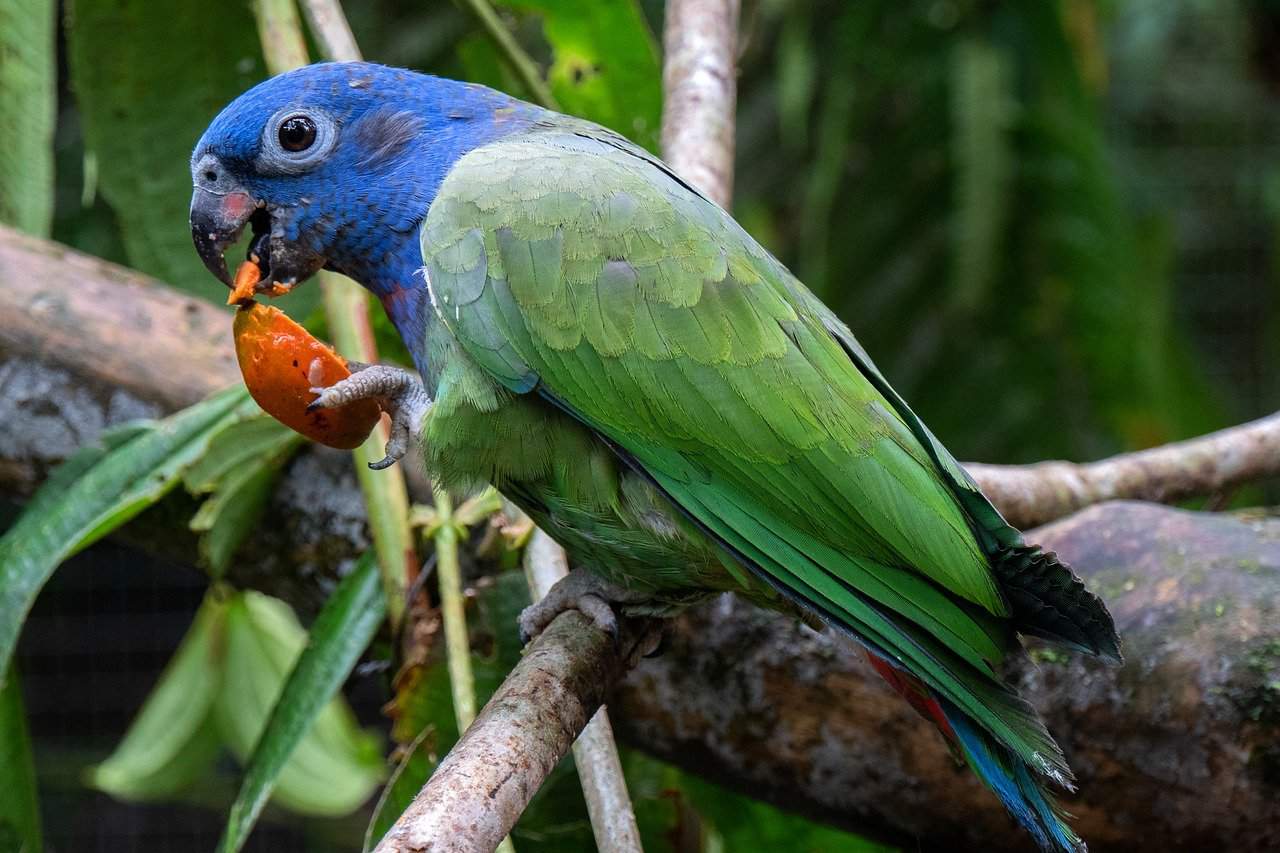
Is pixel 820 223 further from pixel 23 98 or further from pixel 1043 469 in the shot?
pixel 23 98

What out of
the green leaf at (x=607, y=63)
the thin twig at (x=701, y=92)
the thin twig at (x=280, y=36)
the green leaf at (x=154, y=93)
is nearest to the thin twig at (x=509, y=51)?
the green leaf at (x=607, y=63)

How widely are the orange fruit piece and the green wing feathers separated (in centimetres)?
18

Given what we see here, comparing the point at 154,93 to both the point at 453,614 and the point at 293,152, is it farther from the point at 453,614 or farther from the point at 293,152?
the point at 453,614

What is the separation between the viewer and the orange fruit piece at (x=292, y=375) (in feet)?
5.44

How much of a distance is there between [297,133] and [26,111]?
0.99 meters

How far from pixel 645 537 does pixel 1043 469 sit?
98 cm

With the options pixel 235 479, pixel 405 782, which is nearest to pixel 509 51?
pixel 235 479

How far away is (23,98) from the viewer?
249 cm

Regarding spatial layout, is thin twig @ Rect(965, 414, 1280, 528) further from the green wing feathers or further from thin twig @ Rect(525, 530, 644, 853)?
thin twig @ Rect(525, 530, 644, 853)

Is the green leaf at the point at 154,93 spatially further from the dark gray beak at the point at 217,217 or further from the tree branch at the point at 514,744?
the tree branch at the point at 514,744

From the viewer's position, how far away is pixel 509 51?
8.25ft

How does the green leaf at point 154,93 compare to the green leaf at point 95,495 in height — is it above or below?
above

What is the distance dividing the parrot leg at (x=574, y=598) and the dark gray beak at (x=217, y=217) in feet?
2.14

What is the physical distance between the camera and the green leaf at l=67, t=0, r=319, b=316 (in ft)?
8.43
